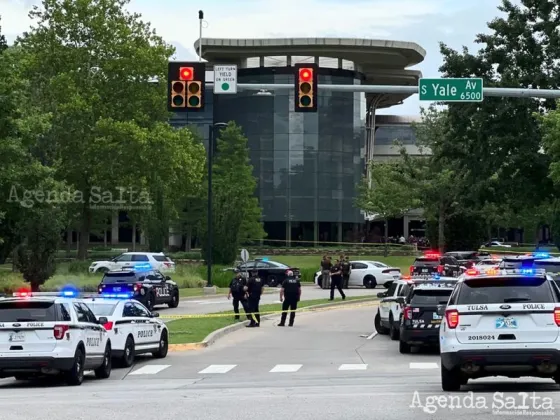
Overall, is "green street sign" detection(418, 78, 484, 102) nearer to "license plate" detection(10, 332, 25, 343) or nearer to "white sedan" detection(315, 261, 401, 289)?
"license plate" detection(10, 332, 25, 343)

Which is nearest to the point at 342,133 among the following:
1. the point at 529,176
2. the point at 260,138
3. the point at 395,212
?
the point at 260,138

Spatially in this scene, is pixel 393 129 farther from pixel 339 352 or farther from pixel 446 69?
pixel 339 352

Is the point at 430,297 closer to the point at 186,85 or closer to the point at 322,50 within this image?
the point at 186,85

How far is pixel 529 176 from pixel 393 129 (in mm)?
69066

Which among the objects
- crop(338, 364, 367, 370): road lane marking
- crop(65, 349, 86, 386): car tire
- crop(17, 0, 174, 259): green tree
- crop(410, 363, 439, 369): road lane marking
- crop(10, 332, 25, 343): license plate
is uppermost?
A: crop(17, 0, 174, 259): green tree

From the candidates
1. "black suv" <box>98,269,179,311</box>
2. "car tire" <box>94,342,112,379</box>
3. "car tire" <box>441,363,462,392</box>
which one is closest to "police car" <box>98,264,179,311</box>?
"black suv" <box>98,269,179,311</box>

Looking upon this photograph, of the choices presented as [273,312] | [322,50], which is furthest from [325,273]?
[322,50]

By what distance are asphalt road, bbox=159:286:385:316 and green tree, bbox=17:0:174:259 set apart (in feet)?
48.9

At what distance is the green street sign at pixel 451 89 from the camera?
25922 millimetres

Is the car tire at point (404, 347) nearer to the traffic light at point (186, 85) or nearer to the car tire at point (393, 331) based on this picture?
the car tire at point (393, 331)

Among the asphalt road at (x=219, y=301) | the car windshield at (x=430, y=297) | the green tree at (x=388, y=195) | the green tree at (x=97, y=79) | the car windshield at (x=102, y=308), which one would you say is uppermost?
the green tree at (x=97, y=79)

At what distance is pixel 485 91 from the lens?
Answer: 25.6 meters

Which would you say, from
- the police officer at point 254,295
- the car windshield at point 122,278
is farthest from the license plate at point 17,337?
the car windshield at point 122,278

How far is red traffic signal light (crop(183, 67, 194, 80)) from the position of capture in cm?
2500
